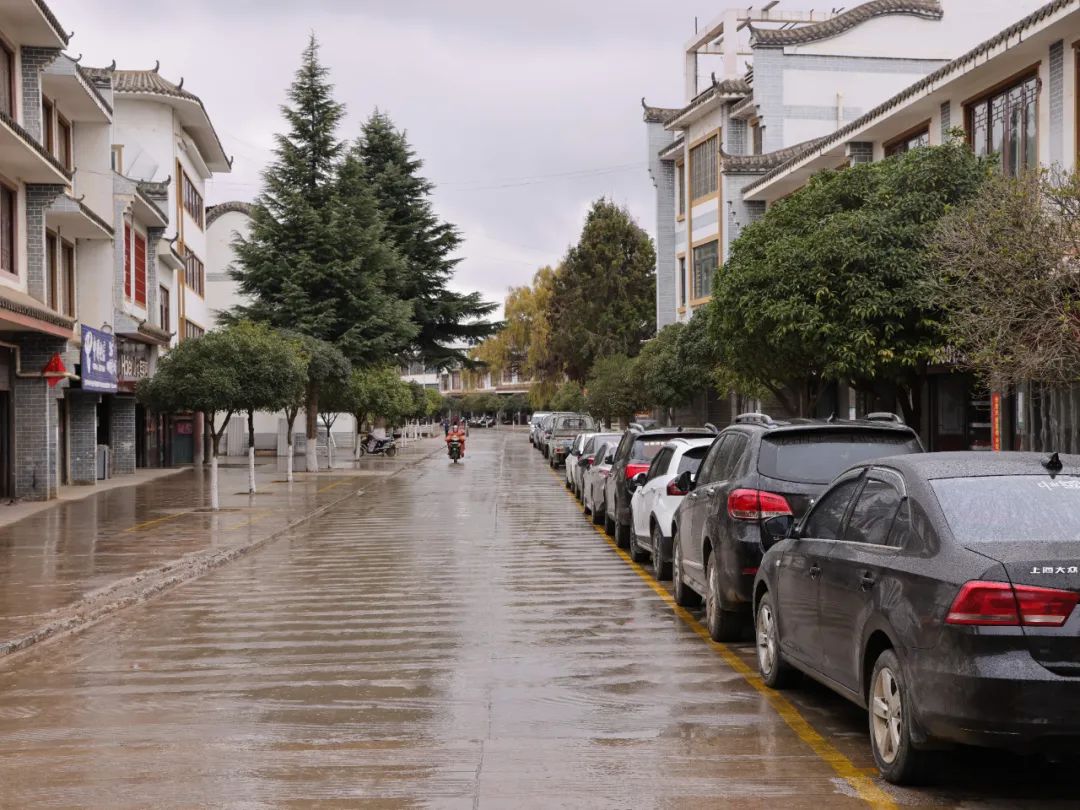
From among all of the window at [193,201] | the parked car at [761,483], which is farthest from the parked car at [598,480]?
the window at [193,201]

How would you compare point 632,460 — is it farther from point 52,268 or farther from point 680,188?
point 680,188

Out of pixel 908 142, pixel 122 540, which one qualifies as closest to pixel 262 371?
pixel 122 540

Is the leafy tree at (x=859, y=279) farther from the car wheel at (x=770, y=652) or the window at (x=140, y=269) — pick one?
the window at (x=140, y=269)

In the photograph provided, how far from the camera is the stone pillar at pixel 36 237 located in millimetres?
26781

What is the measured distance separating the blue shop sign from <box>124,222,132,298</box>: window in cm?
230

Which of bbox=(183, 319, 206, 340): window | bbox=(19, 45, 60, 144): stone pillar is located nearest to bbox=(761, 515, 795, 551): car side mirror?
bbox=(19, 45, 60, 144): stone pillar

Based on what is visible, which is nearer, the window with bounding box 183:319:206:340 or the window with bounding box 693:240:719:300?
the window with bounding box 693:240:719:300

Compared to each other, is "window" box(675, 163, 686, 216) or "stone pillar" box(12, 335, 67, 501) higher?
"window" box(675, 163, 686, 216)

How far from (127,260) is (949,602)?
1281 inches

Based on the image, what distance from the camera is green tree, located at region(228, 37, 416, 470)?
41531 mm

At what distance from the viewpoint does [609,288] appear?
2800 inches

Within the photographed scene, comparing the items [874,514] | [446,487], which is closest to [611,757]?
[874,514]

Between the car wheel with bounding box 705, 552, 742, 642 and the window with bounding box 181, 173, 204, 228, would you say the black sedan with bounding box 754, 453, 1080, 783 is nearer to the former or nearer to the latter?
the car wheel with bounding box 705, 552, 742, 642

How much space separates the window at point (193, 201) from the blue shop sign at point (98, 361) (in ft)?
51.4
